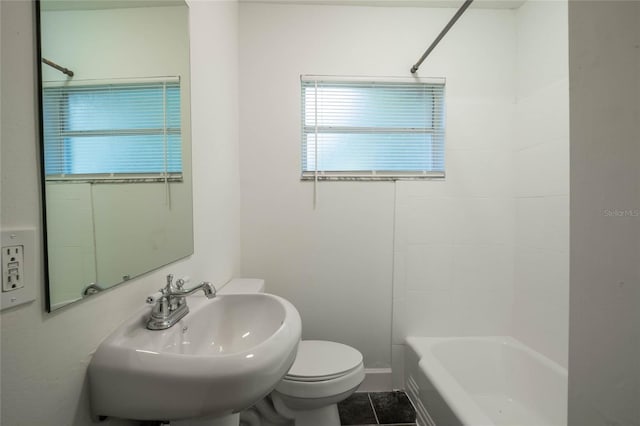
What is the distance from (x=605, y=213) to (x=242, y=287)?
4.50ft

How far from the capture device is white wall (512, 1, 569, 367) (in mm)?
1422

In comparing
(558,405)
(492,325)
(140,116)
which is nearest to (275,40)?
(140,116)

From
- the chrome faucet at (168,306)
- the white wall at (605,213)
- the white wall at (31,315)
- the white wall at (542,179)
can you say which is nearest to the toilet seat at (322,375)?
the chrome faucet at (168,306)

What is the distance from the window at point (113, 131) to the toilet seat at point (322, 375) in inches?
39.6

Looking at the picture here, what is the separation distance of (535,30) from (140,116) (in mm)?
2226

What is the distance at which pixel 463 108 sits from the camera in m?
1.74

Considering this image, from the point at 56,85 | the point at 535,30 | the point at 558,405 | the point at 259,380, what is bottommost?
the point at 558,405

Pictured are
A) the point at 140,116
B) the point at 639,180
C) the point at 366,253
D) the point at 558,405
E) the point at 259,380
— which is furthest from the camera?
the point at 366,253

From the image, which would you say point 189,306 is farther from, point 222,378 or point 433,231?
point 433,231

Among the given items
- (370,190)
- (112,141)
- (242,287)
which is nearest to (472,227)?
(370,190)

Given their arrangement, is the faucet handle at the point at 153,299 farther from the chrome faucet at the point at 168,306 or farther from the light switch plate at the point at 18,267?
the light switch plate at the point at 18,267

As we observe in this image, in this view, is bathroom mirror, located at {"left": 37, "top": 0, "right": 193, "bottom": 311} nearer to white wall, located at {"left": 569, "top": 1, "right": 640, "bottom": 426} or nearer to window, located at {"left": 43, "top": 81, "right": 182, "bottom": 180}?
window, located at {"left": 43, "top": 81, "right": 182, "bottom": 180}

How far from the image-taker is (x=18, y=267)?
0.42 metres

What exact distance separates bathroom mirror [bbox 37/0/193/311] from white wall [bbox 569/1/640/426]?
87 centimetres
